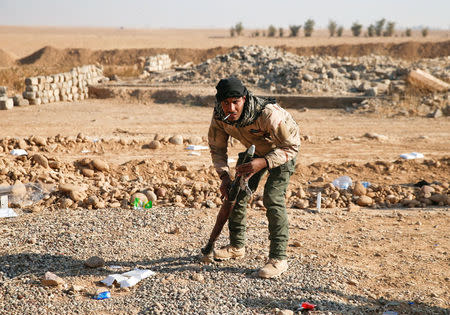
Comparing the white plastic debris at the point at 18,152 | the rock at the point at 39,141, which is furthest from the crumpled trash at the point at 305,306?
the rock at the point at 39,141

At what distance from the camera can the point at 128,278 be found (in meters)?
3.93

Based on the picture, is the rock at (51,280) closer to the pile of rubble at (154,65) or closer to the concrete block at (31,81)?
the concrete block at (31,81)

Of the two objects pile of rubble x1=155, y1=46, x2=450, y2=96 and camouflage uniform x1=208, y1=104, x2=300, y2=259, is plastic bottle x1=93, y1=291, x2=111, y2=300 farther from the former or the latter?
pile of rubble x1=155, y1=46, x2=450, y2=96

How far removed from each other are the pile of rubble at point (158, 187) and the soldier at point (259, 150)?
2189 millimetres

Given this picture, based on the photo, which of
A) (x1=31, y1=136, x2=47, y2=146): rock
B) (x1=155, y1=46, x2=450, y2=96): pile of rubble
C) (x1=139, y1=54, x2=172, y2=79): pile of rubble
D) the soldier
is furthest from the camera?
(x1=139, y1=54, x2=172, y2=79): pile of rubble

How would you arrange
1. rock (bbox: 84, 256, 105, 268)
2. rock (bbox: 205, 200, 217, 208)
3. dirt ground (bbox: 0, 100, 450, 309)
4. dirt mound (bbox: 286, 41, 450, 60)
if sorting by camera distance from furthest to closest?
dirt mound (bbox: 286, 41, 450, 60)
rock (bbox: 205, 200, 217, 208)
dirt ground (bbox: 0, 100, 450, 309)
rock (bbox: 84, 256, 105, 268)

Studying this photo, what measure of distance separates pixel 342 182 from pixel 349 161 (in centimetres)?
137

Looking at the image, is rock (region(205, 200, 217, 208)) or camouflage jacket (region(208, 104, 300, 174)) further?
rock (region(205, 200, 217, 208))

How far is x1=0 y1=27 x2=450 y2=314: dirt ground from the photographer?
421 cm

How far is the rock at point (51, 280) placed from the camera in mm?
3795

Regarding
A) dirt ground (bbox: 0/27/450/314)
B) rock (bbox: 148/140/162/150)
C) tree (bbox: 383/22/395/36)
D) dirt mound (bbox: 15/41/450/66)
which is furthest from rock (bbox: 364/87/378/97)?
tree (bbox: 383/22/395/36)

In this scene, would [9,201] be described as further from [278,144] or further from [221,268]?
[278,144]

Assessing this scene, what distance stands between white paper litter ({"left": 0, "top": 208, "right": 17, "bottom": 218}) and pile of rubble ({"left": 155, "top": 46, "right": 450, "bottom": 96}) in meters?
11.6

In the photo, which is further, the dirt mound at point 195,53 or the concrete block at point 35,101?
the dirt mound at point 195,53
